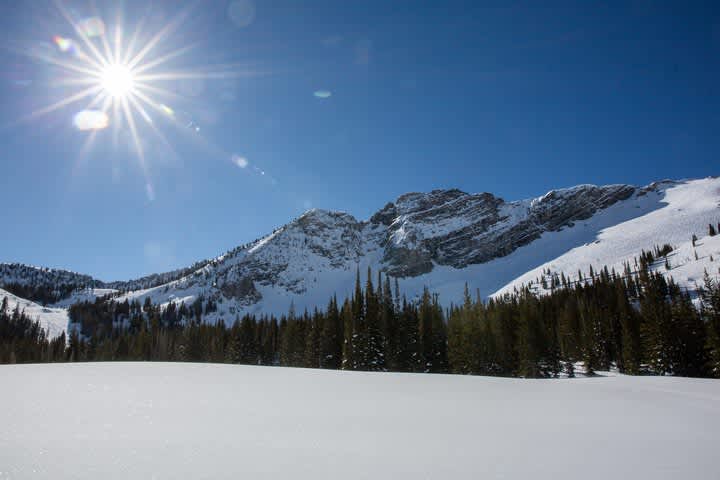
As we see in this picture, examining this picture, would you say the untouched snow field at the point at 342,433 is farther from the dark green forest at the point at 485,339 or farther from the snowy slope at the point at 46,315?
the snowy slope at the point at 46,315

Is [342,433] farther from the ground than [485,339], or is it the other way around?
[342,433]

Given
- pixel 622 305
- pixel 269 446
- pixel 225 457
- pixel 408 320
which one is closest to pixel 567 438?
pixel 269 446

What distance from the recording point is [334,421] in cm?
734

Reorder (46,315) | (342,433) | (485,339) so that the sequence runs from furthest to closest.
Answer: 1. (46,315)
2. (485,339)
3. (342,433)

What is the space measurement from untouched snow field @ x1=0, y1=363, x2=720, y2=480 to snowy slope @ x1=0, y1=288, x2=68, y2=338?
595ft

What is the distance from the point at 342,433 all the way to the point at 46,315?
8827 inches

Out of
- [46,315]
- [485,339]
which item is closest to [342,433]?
[485,339]

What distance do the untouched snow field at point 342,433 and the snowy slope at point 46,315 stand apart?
181268 mm

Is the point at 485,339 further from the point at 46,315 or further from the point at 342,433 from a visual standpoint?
the point at 46,315

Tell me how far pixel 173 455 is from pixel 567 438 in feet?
21.4

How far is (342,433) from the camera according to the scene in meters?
6.45

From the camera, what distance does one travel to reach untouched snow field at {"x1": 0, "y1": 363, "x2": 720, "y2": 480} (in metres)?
4.76

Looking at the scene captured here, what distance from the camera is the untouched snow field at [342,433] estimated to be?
4758mm

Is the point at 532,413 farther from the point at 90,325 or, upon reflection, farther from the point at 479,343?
the point at 90,325
